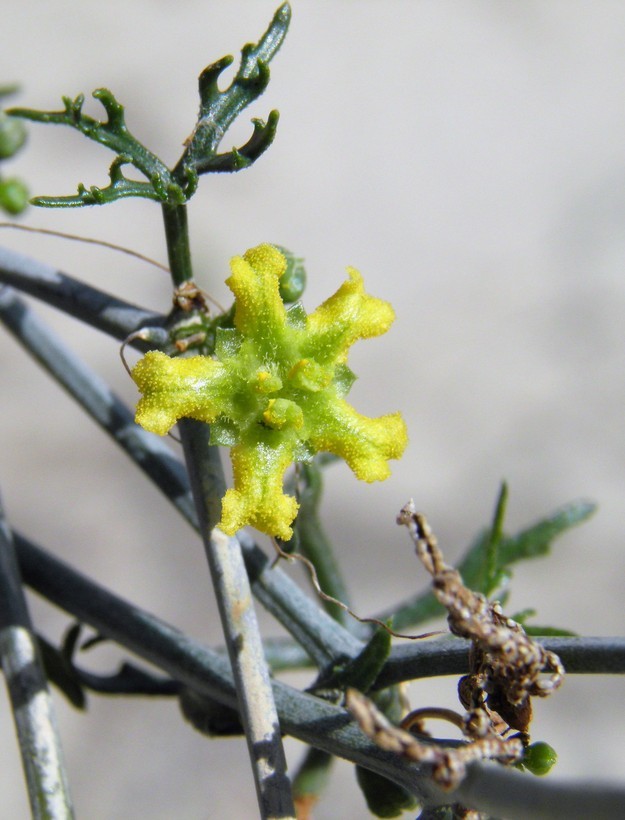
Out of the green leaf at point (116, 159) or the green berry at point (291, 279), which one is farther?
the green berry at point (291, 279)

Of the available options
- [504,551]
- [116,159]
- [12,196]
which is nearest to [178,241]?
[116,159]

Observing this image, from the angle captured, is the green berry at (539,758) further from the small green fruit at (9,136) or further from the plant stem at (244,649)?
the small green fruit at (9,136)

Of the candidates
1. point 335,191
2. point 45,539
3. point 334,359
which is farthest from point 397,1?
point 334,359

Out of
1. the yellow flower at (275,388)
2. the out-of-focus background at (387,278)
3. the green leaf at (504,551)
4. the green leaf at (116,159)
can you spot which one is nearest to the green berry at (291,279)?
the yellow flower at (275,388)

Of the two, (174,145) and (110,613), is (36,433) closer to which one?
(174,145)

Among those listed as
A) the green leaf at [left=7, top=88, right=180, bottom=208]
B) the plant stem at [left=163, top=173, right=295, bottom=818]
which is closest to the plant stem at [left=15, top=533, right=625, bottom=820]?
the plant stem at [left=163, top=173, right=295, bottom=818]

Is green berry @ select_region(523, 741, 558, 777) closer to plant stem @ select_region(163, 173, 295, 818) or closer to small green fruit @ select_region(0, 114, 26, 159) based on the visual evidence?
plant stem @ select_region(163, 173, 295, 818)
